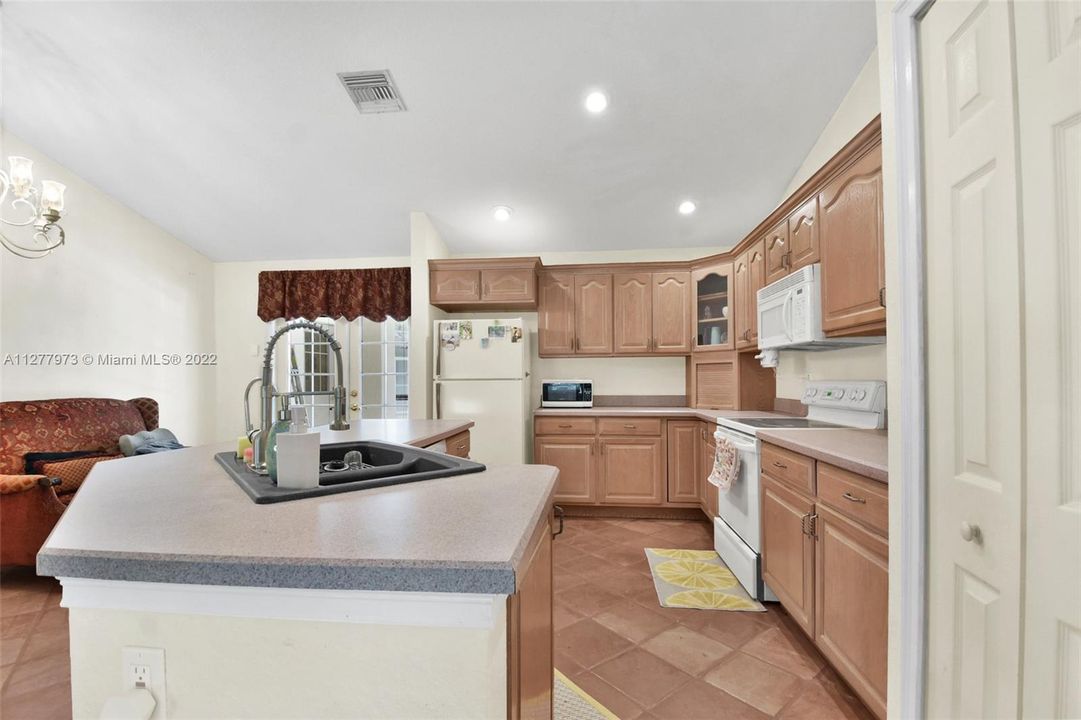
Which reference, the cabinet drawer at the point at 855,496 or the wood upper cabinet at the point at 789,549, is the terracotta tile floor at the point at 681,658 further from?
the cabinet drawer at the point at 855,496

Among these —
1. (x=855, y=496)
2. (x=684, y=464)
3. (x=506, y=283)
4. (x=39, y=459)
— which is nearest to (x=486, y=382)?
(x=506, y=283)

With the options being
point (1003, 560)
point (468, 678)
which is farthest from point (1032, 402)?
point (468, 678)

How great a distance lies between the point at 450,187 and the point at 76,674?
11.0ft

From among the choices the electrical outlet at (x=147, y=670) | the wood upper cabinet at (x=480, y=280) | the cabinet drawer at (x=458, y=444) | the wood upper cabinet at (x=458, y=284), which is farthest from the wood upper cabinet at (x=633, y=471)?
the electrical outlet at (x=147, y=670)

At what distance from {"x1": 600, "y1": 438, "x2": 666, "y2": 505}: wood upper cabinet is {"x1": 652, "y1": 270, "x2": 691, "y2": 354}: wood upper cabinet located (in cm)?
86

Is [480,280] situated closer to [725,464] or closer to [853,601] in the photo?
[725,464]

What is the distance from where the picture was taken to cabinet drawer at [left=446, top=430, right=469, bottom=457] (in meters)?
2.48

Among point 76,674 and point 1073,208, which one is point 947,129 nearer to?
point 1073,208

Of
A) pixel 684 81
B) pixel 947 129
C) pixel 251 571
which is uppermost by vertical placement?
pixel 684 81

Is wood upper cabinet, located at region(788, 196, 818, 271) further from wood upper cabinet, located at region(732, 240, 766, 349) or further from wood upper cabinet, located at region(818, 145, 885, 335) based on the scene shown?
wood upper cabinet, located at region(732, 240, 766, 349)

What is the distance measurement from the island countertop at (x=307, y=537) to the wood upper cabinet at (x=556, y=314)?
304 cm

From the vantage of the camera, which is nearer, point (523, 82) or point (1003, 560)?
point (1003, 560)

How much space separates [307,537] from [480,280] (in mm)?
3364

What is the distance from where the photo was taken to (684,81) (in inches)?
101
